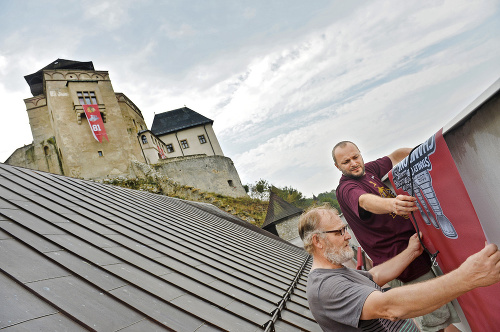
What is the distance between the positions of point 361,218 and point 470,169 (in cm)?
114

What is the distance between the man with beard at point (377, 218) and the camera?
106 inches

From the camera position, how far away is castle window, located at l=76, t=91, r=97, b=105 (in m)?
27.5

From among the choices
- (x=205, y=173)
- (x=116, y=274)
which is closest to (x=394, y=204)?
(x=116, y=274)

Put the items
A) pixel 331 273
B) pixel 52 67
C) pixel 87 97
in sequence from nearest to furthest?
pixel 331 273 < pixel 87 97 < pixel 52 67

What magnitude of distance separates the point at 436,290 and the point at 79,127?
30.5m

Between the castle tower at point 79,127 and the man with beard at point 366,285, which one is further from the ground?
the castle tower at point 79,127

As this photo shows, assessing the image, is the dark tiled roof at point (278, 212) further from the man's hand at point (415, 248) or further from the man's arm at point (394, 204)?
the man's arm at point (394, 204)

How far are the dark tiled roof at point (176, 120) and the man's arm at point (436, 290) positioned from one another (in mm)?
41686

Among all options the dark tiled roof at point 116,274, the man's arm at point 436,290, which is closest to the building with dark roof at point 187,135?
the dark tiled roof at point 116,274

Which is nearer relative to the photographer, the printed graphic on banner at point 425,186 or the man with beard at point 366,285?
the man with beard at point 366,285

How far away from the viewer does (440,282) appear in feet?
5.27

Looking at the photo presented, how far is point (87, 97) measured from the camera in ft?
91.2

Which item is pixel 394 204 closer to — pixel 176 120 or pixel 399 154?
pixel 399 154

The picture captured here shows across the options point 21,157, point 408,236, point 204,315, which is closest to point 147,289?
point 204,315
